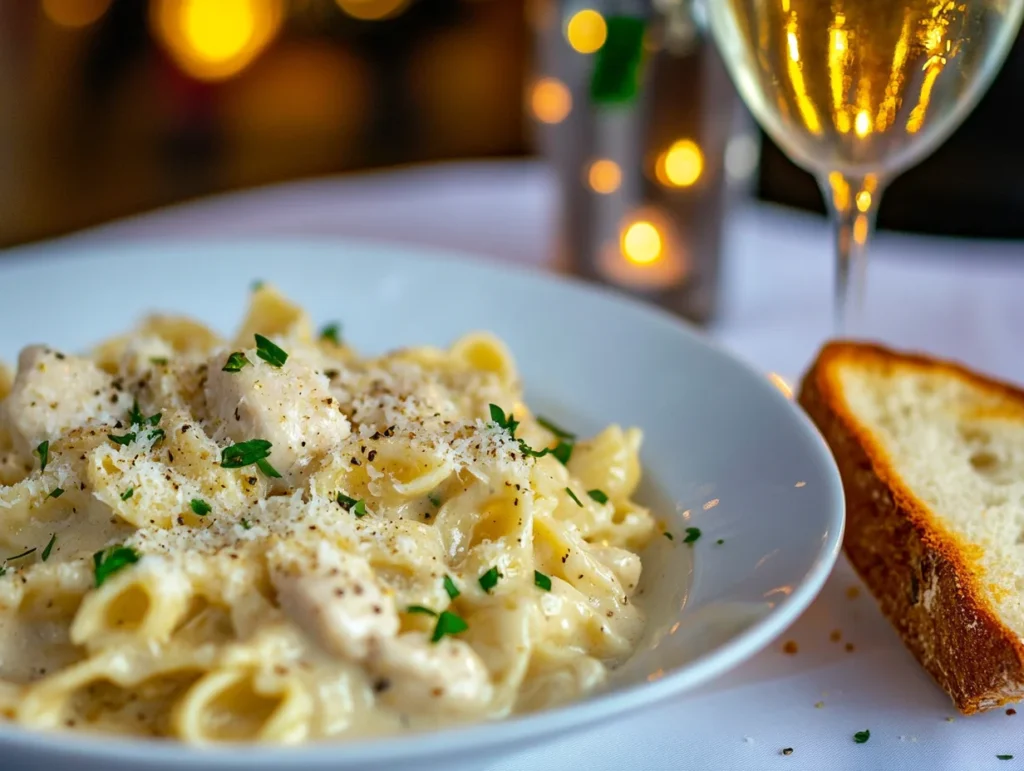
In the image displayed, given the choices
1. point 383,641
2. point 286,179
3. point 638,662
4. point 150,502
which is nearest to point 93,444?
point 150,502

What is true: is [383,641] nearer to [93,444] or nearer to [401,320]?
[93,444]

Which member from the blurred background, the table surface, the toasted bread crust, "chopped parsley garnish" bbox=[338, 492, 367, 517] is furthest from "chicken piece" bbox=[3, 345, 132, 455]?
the blurred background

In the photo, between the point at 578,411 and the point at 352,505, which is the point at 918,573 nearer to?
the point at 578,411

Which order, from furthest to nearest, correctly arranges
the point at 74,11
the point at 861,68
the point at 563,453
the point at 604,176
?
1. the point at 74,11
2. the point at 604,176
3. the point at 563,453
4. the point at 861,68

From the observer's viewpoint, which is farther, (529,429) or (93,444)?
(529,429)

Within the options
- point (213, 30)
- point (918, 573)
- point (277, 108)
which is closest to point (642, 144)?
point (918, 573)
